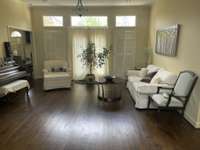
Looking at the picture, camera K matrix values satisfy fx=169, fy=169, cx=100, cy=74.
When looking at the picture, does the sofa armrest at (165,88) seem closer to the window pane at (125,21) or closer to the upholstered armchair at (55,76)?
the upholstered armchair at (55,76)

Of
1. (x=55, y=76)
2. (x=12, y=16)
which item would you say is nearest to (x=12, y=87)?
(x=55, y=76)

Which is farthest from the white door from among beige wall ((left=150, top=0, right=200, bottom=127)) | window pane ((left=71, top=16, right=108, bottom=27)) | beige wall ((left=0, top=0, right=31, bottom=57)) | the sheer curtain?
beige wall ((left=0, top=0, right=31, bottom=57))

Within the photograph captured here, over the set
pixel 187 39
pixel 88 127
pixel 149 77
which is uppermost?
pixel 187 39

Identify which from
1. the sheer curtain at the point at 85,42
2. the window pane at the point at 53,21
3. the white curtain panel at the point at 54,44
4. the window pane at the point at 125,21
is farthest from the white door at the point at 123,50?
the window pane at the point at 53,21

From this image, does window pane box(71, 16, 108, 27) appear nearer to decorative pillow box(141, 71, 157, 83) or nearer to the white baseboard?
decorative pillow box(141, 71, 157, 83)

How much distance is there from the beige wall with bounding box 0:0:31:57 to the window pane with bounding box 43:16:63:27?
0.67m

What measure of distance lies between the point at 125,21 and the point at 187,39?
3859 millimetres

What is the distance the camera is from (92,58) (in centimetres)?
706

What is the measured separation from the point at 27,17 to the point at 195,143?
690 cm

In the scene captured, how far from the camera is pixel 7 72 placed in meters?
Result: 4.68

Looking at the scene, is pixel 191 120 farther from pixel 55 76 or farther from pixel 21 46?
pixel 21 46

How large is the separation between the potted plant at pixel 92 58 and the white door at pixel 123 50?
504 millimetres

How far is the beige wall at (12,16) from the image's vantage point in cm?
502

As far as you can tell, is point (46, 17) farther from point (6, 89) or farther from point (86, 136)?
point (86, 136)
